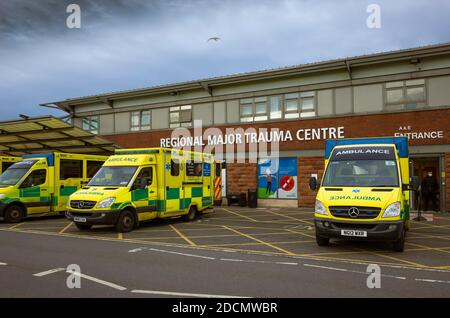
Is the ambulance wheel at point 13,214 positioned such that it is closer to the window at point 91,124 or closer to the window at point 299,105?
the window at point 91,124

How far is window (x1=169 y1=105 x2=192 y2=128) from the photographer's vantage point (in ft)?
82.7

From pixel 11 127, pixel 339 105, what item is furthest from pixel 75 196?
pixel 339 105

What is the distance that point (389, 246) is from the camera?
10.4m

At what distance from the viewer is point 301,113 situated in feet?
72.4

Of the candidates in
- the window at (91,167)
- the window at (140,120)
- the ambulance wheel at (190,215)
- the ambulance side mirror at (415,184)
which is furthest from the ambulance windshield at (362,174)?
the window at (140,120)

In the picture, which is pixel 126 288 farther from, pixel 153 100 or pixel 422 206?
pixel 153 100

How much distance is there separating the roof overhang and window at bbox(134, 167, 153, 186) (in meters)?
7.75

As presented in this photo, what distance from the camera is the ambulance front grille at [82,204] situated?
12512mm

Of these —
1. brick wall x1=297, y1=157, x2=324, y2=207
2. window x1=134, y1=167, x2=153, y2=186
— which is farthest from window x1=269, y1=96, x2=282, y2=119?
window x1=134, y1=167, x2=153, y2=186

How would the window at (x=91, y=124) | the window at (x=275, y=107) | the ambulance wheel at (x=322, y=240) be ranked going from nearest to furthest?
1. the ambulance wheel at (x=322, y=240)
2. the window at (x=275, y=107)
3. the window at (x=91, y=124)

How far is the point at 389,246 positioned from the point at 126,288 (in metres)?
6.81

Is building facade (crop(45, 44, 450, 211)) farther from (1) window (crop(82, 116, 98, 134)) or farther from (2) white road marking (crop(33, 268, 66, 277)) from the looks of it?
(2) white road marking (crop(33, 268, 66, 277))

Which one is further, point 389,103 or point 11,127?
point 11,127

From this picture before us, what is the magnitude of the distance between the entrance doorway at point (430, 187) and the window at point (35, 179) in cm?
1557
